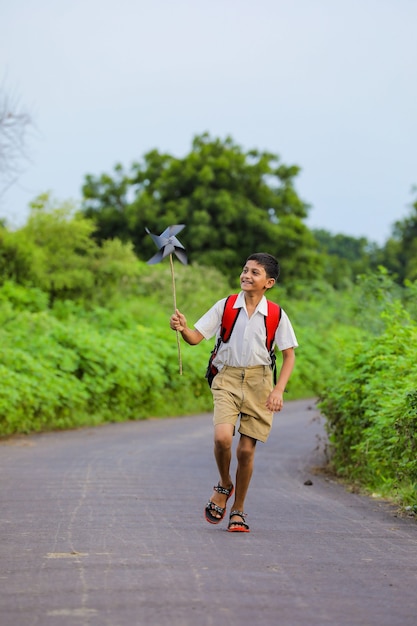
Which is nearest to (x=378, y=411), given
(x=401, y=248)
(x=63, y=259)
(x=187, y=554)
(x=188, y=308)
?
(x=188, y=308)

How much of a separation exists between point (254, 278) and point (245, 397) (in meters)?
0.92

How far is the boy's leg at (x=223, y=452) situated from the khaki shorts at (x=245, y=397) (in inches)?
2.8

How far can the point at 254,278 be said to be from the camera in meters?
8.77

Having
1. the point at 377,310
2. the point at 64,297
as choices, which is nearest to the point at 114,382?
the point at 377,310

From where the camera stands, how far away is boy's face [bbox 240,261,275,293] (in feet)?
28.7

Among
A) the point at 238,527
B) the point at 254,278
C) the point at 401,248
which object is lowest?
the point at 238,527

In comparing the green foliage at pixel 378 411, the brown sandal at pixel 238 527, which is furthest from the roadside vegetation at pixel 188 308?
the brown sandal at pixel 238 527

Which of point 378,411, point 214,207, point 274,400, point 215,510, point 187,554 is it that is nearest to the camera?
point 187,554

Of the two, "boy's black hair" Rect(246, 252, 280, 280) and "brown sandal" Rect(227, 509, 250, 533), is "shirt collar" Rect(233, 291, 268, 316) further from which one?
"brown sandal" Rect(227, 509, 250, 533)

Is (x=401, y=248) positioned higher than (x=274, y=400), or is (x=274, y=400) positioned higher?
(x=401, y=248)

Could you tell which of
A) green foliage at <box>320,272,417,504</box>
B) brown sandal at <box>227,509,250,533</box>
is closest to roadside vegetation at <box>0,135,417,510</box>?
green foliage at <box>320,272,417,504</box>

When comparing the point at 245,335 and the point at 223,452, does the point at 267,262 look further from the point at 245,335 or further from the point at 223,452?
the point at 223,452

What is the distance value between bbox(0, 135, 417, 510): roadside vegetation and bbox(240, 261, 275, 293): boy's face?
2.00 ft

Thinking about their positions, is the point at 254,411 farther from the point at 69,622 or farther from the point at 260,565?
the point at 69,622
